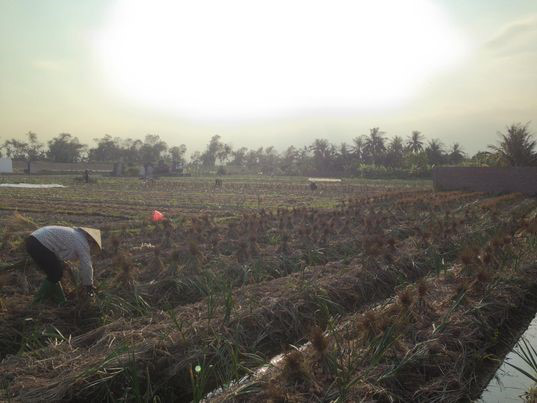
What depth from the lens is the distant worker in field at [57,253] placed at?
5.05 metres

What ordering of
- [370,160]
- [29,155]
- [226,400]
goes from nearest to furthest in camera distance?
[226,400] < [370,160] < [29,155]

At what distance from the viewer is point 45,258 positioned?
507 centimetres

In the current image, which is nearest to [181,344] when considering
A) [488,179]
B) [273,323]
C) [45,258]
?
[273,323]

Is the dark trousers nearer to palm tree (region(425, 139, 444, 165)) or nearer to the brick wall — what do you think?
the brick wall

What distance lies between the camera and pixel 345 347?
3934 millimetres

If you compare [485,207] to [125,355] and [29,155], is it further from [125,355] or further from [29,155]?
[29,155]

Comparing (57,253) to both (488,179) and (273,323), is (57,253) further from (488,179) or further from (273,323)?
(488,179)

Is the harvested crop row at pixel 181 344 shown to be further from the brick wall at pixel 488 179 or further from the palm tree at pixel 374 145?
the palm tree at pixel 374 145

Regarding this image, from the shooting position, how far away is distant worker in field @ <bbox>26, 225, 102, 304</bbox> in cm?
505

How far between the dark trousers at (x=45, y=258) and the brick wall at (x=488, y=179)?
21824 mm

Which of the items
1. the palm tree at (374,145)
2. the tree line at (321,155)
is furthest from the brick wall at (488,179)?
the palm tree at (374,145)

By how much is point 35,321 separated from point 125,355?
1469mm

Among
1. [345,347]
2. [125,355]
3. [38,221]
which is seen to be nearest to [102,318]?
[125,355]

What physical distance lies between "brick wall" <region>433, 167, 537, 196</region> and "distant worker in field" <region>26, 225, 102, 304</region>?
21.6 meters
